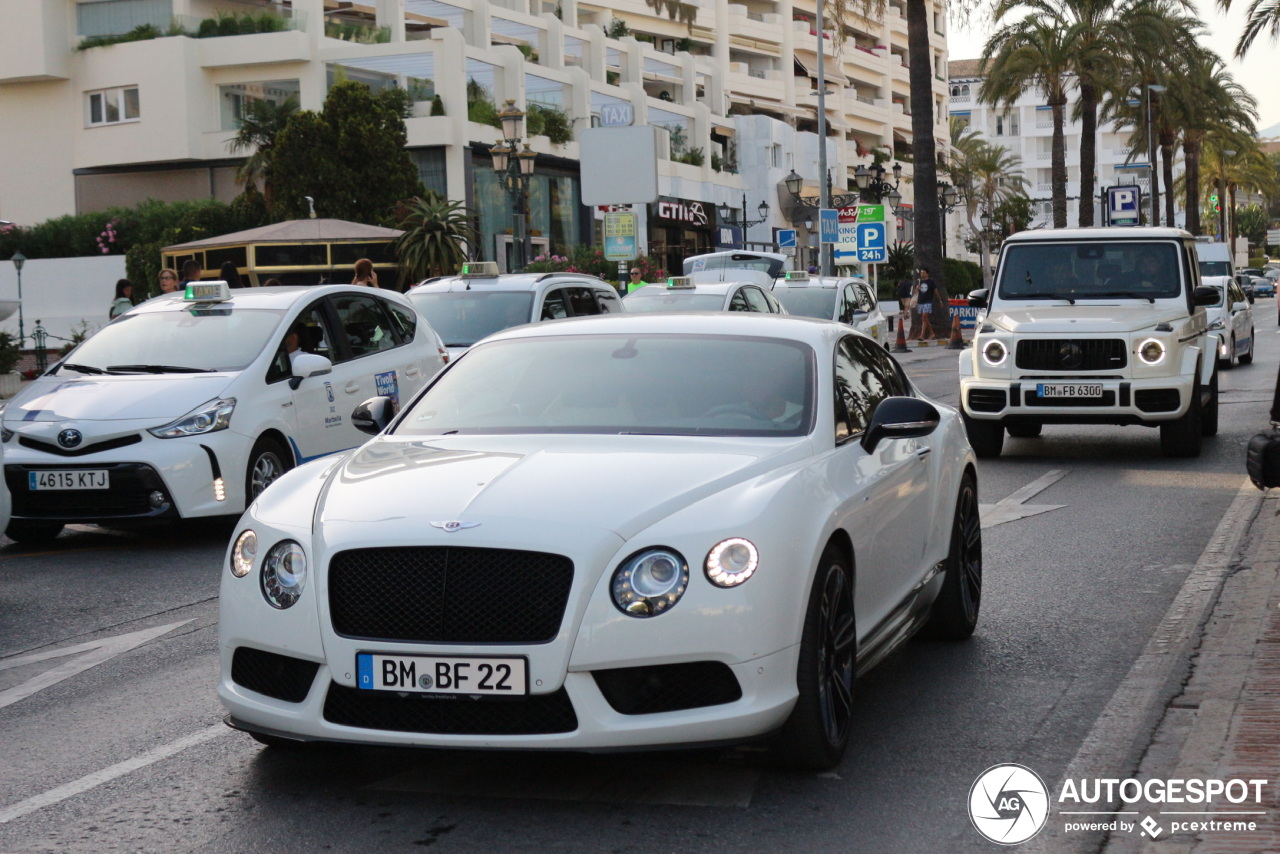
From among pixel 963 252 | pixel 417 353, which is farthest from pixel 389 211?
pixel 963 252

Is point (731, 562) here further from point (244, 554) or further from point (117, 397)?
point (117, 397)

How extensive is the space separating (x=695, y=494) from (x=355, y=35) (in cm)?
4820

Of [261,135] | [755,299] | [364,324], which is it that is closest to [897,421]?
[364,324]

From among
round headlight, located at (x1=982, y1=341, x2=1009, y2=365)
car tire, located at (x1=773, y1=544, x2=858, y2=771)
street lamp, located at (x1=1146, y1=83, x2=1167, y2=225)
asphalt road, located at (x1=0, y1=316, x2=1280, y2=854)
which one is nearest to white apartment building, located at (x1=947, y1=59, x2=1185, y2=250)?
street lamp, located at (x1=1146, y1=83, x2=1167, y2=225)

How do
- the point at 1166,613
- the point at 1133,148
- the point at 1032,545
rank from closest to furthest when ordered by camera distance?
the point at 1166,613
the point at 1032,545
the point at 1133,148

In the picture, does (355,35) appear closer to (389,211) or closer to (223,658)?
(389,211)

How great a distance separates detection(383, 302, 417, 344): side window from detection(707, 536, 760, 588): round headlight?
328 inches

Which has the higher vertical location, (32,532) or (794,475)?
(794,475)

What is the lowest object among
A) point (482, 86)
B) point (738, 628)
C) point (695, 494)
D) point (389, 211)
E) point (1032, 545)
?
point (1032, 545)

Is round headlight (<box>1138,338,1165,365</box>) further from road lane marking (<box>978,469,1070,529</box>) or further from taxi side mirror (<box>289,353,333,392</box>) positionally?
taxi side mirror (<box>289,353,333,392</box>)

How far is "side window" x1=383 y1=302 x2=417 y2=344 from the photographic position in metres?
12.5

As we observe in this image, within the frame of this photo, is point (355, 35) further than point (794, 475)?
Yes

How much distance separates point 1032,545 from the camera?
9.49m

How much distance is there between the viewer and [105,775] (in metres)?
5.13
